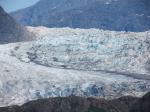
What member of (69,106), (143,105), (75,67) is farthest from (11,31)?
(143,105)

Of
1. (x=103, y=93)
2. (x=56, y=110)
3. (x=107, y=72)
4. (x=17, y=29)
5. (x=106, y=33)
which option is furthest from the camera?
(x=17, y=29)

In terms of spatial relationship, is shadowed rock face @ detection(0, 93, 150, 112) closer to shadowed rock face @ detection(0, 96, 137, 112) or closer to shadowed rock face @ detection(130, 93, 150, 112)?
shadowed rock face @ detection(0, 96, 137, 112)

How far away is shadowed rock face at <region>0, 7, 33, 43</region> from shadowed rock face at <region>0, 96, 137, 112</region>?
6300 centimetres

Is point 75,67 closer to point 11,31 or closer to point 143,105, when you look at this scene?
point 11,31

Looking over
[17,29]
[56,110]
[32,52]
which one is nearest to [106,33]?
[32,52]

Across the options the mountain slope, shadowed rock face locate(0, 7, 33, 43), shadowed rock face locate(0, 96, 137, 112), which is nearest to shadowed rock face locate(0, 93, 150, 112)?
shadowed rock face locate(0, 96, 137, 112)

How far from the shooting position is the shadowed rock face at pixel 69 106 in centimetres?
3991

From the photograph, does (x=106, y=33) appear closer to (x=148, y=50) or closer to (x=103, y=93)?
(x=148, y=50)

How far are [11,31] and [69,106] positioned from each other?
67090 millimetres

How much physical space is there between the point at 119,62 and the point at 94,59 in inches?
133

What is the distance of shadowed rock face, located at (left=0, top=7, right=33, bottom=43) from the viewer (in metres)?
105

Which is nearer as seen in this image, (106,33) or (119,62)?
(119,62)

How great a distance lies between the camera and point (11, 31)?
350ft

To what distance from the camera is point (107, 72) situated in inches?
2768
